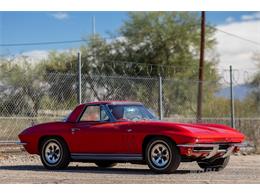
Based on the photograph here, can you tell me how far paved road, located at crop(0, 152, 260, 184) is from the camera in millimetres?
12609

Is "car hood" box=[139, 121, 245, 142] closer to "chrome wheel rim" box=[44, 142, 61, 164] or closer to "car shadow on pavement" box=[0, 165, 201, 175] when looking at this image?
"car shadow on pavement" box=[0, 165, 201, 175]

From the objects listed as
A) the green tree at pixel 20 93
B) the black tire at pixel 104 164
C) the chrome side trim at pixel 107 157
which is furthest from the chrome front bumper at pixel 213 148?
the green tree at pixel 20 93

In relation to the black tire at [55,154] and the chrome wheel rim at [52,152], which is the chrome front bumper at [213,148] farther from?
the chrome wheel rim at [52,152]

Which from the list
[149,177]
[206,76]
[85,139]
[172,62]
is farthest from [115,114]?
[172,62]

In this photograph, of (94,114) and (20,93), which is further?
(20,93)

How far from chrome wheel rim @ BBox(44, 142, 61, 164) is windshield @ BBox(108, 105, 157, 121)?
1396 millimetres

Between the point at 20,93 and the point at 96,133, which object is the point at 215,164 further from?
the point at 20,93

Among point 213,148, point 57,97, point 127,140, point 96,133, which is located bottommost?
point 213,148

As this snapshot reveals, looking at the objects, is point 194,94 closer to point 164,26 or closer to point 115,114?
point 115,114

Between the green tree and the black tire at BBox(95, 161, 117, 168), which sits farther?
the green tree

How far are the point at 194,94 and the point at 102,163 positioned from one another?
15.2 m

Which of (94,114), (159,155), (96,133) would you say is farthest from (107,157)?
(159,155)

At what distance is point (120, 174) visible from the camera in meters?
13.9

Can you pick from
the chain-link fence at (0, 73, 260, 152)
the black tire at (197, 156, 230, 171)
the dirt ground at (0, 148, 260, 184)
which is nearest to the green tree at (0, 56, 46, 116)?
the chain-link fence at (0, 73, 260, 152)
